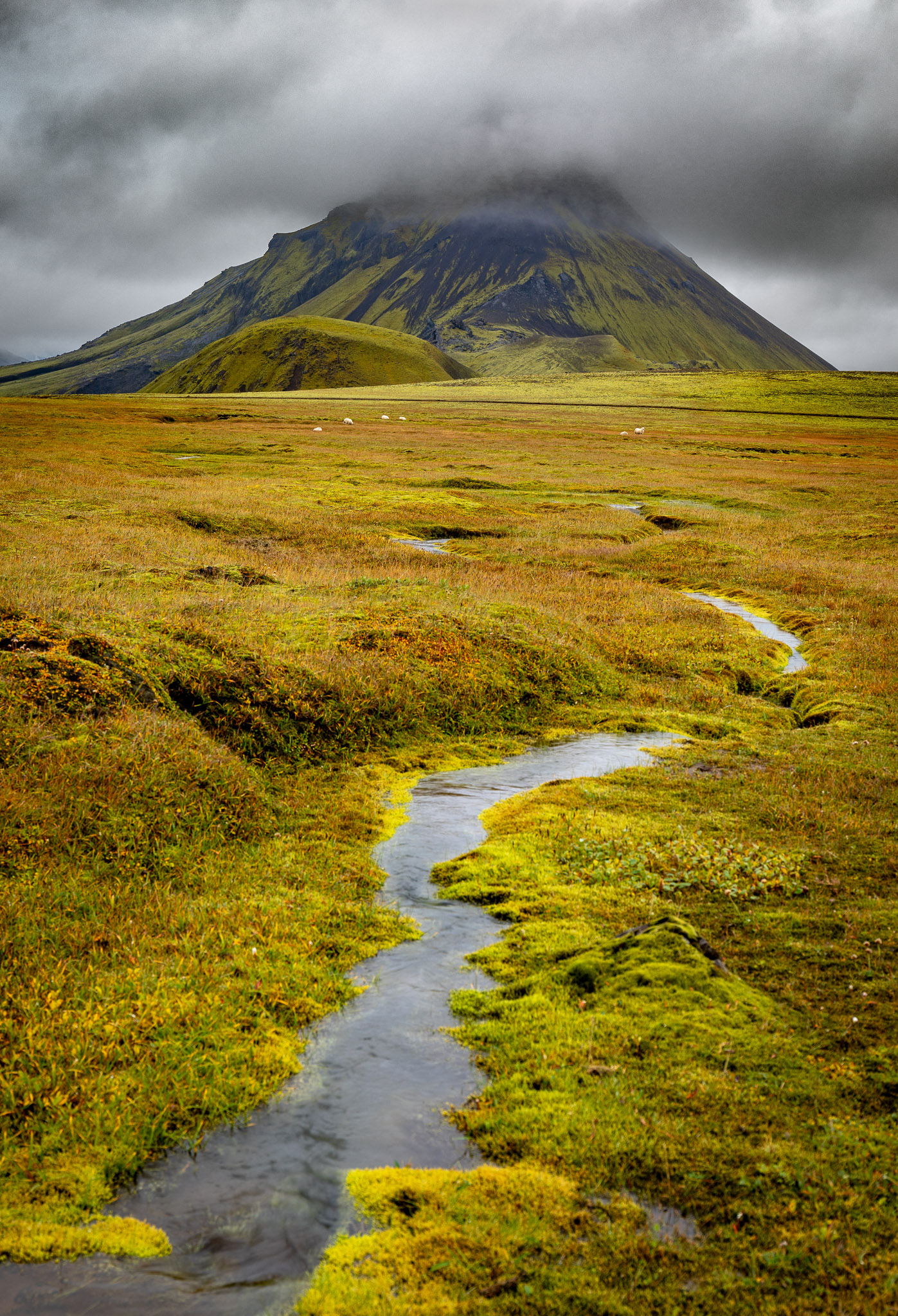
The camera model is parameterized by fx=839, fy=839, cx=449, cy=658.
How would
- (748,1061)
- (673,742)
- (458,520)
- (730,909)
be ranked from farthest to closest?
1. (458,520)
2. (673,742)
3. (730,909)
4. (748,1061)

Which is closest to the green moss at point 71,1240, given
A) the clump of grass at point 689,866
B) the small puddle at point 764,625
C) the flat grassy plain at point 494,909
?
the flat grassy plain at point 494,909

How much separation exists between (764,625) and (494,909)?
25.4m

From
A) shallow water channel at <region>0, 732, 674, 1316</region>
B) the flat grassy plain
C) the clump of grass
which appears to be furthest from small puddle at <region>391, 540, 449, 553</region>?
shallow water channel at <region>0, 732, 674, 1316</region>

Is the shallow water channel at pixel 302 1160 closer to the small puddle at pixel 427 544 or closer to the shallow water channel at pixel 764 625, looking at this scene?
the shallow water channel at pixel 764 625

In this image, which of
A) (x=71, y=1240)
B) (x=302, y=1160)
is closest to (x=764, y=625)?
(x=302, y=1160)

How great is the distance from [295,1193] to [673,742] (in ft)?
49.6

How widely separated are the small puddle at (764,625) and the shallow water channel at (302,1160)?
20.3m

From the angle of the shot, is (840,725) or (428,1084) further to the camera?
(840,725)

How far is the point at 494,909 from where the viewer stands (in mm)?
12133

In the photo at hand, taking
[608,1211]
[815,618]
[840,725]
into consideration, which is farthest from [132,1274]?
[815,618]

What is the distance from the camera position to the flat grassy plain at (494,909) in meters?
6.59

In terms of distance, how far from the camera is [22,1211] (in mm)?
6703

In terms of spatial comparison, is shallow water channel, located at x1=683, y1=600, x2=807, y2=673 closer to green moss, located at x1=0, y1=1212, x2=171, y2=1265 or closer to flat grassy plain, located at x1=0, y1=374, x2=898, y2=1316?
flat grassy plain, located at x1=0, y1=374, x2=898, y2=1316

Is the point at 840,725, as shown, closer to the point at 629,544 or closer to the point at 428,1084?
the point at 428,1084
